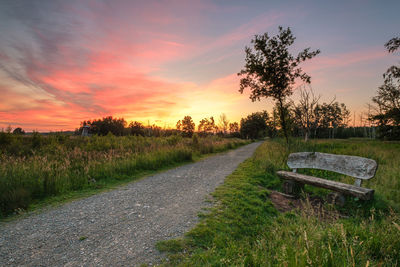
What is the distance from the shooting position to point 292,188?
5.62 meters

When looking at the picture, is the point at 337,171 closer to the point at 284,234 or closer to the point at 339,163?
the point at 339,163

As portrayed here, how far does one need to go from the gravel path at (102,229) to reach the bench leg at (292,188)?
103 inches

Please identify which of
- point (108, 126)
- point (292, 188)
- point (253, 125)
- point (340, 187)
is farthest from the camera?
point (253, 125)

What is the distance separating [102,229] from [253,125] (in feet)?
240

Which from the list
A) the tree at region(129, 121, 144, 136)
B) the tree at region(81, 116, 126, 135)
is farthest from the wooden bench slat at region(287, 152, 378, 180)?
the tree at region(81, 116, 126, 135)

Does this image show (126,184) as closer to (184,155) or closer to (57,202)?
(57,202)

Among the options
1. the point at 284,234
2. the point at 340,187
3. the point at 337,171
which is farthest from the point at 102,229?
the point at 337,171

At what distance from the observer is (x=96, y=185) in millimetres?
6008

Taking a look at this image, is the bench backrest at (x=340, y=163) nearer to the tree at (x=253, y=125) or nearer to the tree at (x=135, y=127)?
the tree at (x=135, y=127)

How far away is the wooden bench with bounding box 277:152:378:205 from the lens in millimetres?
4416

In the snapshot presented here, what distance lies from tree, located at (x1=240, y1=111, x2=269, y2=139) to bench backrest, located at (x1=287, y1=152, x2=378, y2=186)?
67.3 metres

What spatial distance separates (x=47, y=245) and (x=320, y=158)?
293 inches

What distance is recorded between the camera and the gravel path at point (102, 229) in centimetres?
252

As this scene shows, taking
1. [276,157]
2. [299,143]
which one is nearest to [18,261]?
[276,157]
